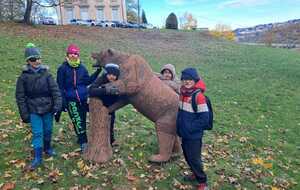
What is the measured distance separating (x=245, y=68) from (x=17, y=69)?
13.5 meters

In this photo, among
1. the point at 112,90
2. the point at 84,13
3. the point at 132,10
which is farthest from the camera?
the point at 132,10

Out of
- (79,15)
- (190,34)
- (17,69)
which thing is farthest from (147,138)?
(79,15)

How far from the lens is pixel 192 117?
562 centimetres

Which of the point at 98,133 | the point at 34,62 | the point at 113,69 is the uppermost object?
the point at 34,62

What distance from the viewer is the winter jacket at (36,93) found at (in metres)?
5.81

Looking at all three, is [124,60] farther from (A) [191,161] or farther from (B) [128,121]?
(B) [128,121]

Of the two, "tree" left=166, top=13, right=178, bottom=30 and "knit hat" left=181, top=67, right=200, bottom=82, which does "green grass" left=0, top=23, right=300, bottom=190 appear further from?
"tree" left=166, top=13, right=178, bottom=30

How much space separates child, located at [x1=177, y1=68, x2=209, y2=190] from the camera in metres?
5.50

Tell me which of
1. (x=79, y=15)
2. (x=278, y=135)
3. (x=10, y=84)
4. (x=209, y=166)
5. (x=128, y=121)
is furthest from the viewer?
(x=79, y=15)

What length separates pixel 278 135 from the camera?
390 inches

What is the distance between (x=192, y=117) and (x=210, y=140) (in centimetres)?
303

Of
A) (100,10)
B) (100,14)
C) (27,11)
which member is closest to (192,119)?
(27,11)

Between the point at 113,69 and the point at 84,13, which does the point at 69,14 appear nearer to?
the point at 84,13

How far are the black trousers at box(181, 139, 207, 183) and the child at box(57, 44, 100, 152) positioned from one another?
76.8 inches
